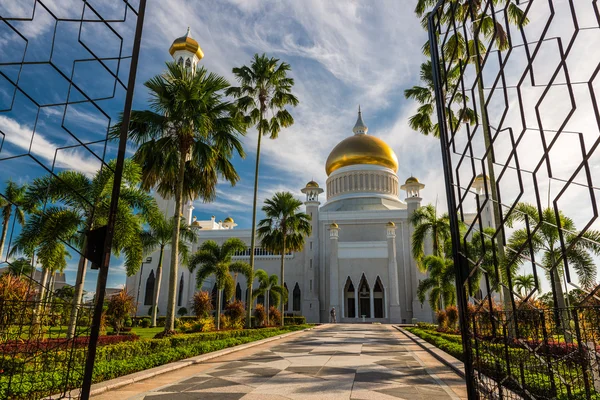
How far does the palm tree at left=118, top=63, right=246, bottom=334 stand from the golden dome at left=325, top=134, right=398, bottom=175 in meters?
27.3

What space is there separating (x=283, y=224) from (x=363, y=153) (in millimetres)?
19500

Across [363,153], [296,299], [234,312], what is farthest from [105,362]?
[363,153]

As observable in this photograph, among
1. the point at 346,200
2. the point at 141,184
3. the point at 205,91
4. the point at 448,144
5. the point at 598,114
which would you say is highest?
the point at 346,200

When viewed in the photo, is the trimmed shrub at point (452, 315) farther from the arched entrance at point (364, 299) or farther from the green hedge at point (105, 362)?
the arched entrance at point (364, 299)

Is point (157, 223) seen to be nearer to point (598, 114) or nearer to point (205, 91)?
point (205, 91)

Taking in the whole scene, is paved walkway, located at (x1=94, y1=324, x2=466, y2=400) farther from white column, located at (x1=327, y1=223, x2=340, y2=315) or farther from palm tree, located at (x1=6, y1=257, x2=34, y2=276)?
white column, located at (x1=327, y1=223, x2=340, y2=315)

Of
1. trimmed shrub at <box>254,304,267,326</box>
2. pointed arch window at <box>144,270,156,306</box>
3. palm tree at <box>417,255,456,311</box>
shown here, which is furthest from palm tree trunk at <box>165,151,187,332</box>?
pointed arch window at <box>144,270,156,306</box>

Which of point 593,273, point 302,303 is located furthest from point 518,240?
point 302,303

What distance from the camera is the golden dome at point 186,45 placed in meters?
36.6

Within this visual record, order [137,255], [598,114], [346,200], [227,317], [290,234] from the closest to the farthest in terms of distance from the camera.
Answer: [598,114] < [137,255] < [227,317] < [290,234] < [346,200]

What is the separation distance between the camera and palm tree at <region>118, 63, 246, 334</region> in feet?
40.1

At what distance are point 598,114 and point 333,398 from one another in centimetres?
446

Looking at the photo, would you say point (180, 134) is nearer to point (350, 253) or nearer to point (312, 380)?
point (312, 380)

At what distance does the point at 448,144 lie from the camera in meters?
3.16
